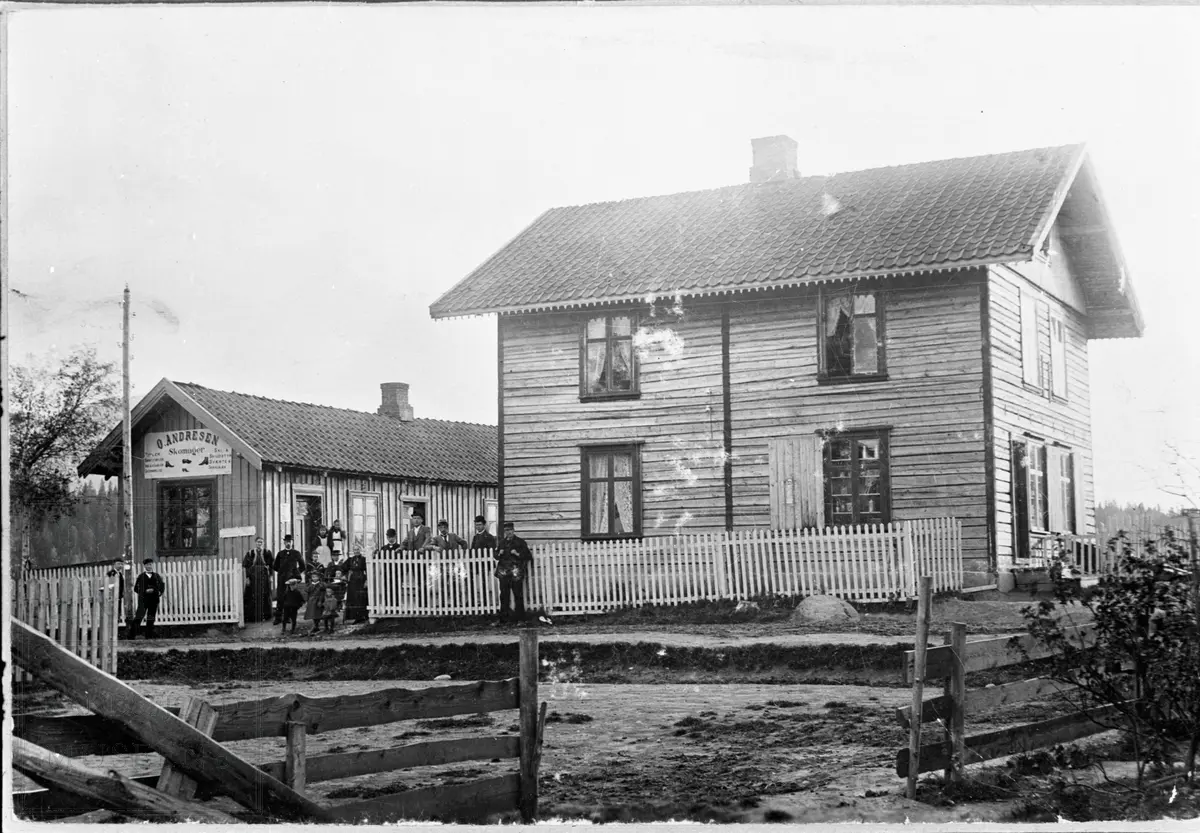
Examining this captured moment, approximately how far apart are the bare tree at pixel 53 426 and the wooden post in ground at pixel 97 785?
2.90 metres

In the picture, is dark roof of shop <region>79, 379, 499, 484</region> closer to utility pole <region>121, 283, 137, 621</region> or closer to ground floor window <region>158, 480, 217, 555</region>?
utility pole <region>121, 283, 137, 621</region>

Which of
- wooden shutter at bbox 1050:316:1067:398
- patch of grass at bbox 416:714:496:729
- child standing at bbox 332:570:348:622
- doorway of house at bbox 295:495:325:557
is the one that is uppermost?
wooden shutter at bbox 1050:316:1067:398

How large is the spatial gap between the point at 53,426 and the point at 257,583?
4.56 metres

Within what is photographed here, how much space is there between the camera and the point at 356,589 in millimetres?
14539

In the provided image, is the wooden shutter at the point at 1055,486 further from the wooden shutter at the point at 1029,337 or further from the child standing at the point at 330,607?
the child standing at the point at 330,607

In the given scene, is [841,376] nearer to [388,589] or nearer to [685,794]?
[388,589]

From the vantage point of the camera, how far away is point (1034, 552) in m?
15.6

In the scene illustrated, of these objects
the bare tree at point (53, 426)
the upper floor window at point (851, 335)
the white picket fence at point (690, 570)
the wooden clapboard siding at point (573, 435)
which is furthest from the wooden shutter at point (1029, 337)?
the bare tree at point (53, 426)

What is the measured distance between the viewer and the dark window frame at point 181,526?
424 inches

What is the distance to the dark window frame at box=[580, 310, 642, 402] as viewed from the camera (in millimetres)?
15930

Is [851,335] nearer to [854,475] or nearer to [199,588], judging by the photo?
[854,475]

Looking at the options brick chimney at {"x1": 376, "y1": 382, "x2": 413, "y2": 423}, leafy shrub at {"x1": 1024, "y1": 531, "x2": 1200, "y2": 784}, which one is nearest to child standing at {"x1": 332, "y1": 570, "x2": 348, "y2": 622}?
brick chimney at {"x1": 376, "y1": 382, "x2": 413, "y2": 423}

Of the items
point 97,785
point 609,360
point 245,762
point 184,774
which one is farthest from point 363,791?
point 609,360

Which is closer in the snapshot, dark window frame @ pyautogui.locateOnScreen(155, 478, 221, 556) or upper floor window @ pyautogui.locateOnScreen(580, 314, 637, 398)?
dark window frame @ pyautogui.locateOnScreen(155, 478, 221, 556)
